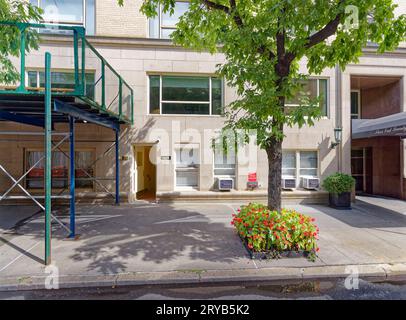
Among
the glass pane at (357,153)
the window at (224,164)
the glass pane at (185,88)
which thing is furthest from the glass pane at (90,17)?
the glass pane at (357,153)

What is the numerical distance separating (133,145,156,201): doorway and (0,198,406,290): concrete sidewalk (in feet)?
9.37

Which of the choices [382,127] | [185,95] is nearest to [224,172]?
[185,95]

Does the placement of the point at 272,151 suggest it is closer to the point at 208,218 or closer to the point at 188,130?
the point at 208,218

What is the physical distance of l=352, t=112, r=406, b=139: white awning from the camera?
27.4 feet

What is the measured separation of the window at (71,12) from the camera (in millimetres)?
10023

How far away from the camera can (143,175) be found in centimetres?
1201

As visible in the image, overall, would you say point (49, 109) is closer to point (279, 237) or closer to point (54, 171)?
point (279, 237)

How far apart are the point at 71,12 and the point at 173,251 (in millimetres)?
11545

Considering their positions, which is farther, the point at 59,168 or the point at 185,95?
the point at 185,95

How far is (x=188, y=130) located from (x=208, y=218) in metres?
4.25

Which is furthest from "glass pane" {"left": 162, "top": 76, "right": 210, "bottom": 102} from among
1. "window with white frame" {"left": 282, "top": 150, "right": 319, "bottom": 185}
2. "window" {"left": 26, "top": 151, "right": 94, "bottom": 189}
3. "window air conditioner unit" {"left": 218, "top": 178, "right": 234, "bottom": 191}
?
"window with white frame" {"left": 282, "top": 150, "right": 319, "bottom": 185}

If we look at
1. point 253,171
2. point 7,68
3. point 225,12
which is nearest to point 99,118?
point 7,68

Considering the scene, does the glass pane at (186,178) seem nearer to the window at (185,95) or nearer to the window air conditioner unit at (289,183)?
the window at (185,95)
